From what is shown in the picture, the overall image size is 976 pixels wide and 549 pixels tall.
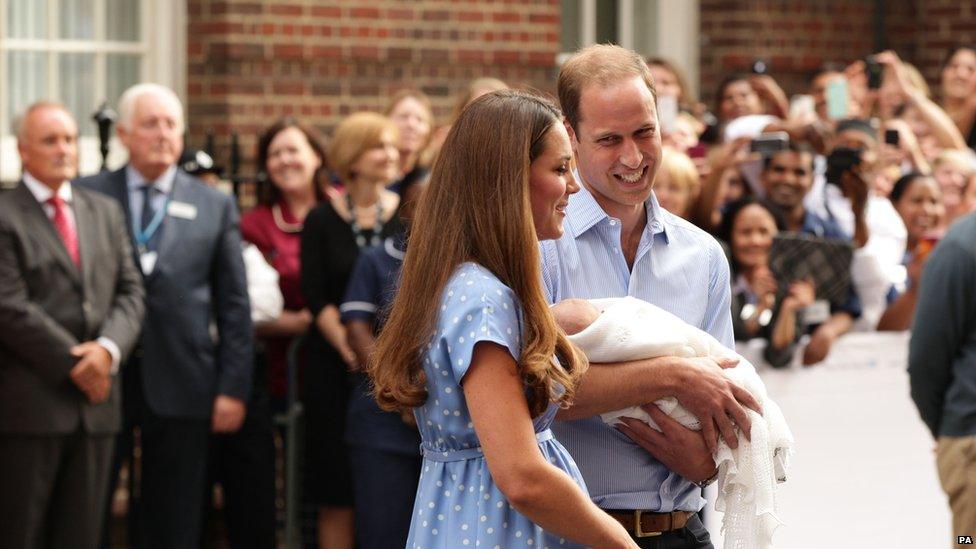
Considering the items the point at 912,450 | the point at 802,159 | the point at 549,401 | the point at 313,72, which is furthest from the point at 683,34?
the point at 549,401

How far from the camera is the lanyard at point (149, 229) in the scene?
7270 millimetres

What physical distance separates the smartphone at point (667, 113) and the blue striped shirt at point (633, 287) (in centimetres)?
442

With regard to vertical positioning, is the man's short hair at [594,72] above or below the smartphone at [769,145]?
above

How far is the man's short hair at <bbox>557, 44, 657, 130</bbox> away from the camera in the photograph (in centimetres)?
365

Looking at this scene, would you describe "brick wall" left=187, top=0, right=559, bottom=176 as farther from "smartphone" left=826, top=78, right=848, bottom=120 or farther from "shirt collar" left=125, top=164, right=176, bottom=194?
"shirt collar" left=125, top=164, right=176, bottom=194

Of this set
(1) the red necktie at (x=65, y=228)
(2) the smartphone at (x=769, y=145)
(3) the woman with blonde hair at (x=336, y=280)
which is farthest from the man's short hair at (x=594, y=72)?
(2) the smartphone at (x=769, y=145)

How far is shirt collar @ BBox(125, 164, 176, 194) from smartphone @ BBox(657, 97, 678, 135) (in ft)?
8.10

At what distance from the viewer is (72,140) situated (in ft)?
23.2

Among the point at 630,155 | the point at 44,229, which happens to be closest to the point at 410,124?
the point at 44,229

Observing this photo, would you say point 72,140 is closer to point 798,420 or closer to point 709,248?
point 798,420

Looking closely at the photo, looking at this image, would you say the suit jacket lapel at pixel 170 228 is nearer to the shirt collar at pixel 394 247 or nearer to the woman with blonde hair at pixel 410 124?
the shirt collar at pixel 394 247

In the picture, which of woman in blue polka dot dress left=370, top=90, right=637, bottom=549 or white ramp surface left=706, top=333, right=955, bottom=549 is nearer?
woman in blue polka dot dress left=370, top=90, right=637, bottom=549

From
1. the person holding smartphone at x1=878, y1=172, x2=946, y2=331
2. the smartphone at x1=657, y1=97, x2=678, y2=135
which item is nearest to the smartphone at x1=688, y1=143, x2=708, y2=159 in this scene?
the smartphone at x1=657, y1=97, x2=678, y2=135

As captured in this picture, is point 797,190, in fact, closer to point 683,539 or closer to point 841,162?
point 841,162
